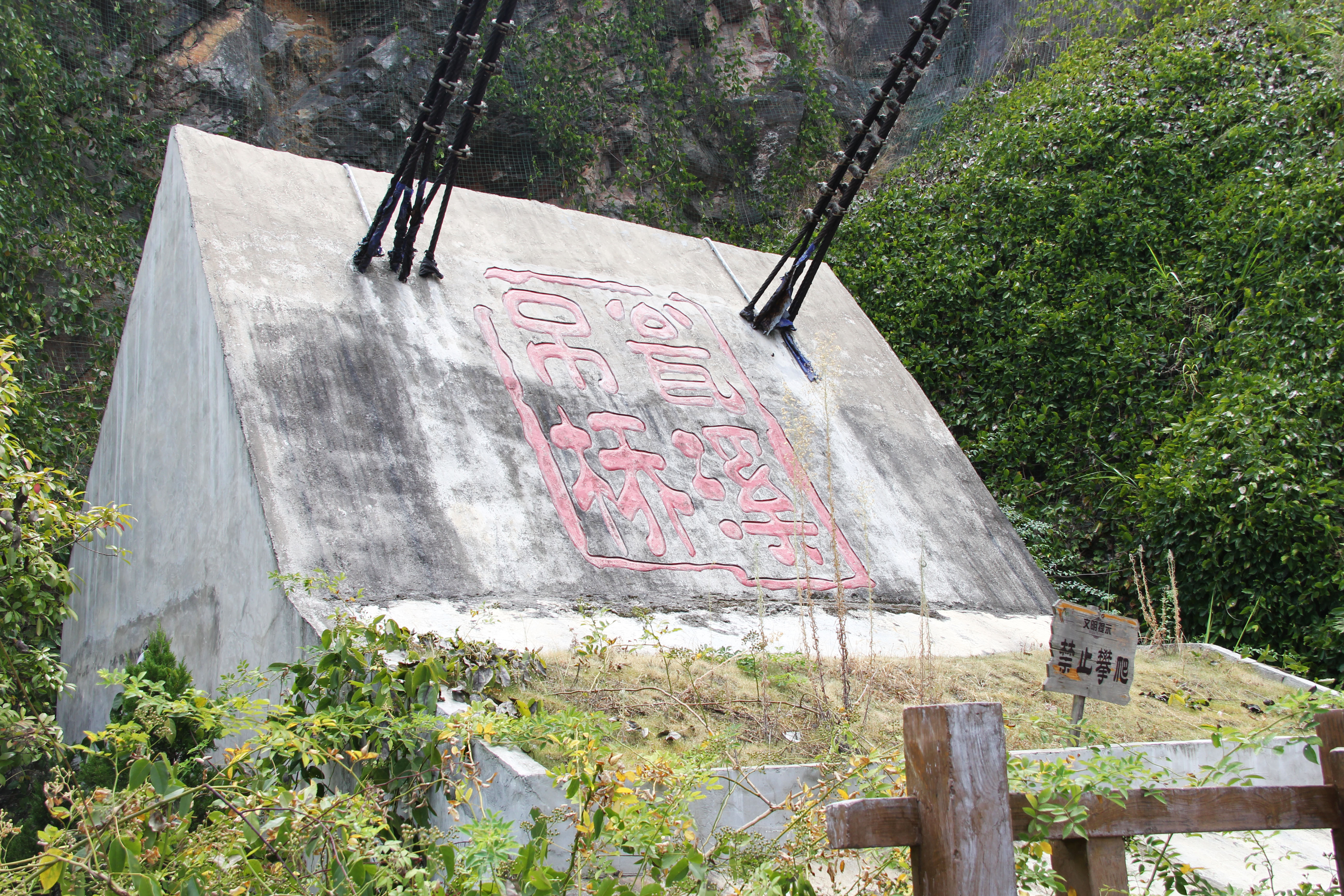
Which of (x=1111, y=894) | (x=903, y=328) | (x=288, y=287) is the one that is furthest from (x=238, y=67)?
(x=1111, y=894)

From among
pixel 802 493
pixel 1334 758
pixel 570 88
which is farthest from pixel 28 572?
pixel 570 88

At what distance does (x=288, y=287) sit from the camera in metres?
4.76

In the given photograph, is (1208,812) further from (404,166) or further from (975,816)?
(404,166)

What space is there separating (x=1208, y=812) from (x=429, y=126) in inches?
183

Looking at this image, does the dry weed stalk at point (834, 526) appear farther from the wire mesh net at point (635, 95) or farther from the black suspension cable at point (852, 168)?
the wire mesh net at point (635, 95)

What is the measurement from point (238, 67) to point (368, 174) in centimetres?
584

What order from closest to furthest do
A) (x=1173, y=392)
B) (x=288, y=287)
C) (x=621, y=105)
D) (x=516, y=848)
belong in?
(x=516, y=848) → (x=288, y=287) → (x=1173, y=392) → (x=621, y=105)

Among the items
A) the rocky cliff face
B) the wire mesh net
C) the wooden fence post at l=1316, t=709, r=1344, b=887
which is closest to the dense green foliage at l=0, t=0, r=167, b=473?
the rocky cliff face

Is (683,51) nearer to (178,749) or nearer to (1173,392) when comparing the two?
(1173,392)

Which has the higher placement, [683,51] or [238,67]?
[683,51]

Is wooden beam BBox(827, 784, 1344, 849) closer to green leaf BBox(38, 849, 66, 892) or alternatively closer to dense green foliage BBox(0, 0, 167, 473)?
green leaf BBox(38, 849, 66, 892)

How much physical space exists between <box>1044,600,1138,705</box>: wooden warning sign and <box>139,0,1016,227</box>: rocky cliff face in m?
9.23

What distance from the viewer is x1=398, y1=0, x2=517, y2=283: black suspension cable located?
4809mm

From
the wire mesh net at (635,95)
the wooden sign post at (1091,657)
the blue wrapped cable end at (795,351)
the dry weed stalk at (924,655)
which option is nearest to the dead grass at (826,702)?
the dry weed stalk at (924,655)
